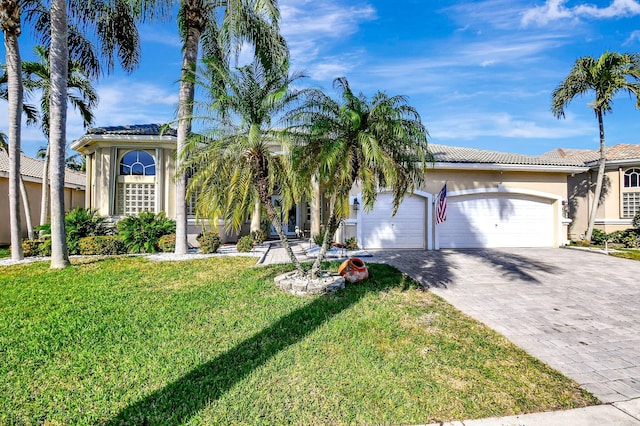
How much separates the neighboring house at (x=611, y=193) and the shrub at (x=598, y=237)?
1211 millimetres

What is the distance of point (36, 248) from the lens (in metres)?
12.5

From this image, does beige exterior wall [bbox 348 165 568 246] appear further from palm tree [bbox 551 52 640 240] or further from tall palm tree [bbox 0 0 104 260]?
tall palm tree [bbox 0 0 104 260]

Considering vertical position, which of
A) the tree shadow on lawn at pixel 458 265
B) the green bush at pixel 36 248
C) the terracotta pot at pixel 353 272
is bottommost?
the tree shadow on lawn at pixel 458 265

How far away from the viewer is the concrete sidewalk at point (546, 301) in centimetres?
345

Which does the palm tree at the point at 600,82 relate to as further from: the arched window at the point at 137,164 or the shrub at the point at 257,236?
the arched window at the point at 137,164

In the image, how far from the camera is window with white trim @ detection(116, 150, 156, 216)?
1524cm

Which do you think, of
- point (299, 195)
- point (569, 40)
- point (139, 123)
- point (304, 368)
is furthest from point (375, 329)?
point (139, 123)

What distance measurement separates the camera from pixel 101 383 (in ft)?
12.3

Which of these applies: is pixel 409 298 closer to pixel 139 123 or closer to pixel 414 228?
pixel 414 228

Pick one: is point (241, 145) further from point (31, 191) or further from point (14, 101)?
point (31, 191)

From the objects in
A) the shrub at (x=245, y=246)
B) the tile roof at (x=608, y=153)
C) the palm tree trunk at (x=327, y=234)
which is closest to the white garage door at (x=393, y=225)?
the shrub at (x=245, y=246)

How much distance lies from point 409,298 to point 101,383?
18.9 ft

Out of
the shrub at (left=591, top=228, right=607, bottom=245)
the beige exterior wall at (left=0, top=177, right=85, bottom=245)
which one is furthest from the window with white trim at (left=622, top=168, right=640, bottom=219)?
the beige exterior wall at (left=0, top=177, right=85, bottom=245)

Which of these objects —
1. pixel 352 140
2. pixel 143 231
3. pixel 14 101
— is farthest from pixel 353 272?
pixel 14 101
